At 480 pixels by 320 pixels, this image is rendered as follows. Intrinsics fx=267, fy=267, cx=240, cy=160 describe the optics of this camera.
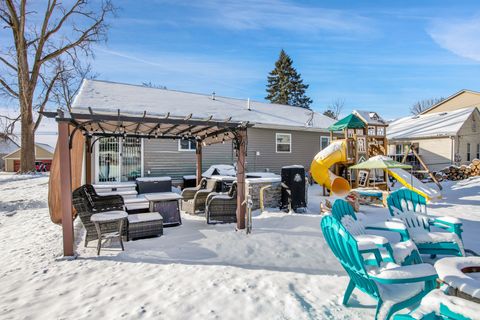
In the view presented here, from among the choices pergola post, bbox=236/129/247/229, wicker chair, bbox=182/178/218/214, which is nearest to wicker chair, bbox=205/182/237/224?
pergola post, bbox=236/129/247/229

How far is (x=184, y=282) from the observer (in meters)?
3.36

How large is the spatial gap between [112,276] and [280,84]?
33.8 meters

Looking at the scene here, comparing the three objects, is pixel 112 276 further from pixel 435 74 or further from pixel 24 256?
pixel 435 74

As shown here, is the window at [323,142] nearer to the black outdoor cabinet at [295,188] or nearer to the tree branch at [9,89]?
the black outdoor cabinet at [295,188]

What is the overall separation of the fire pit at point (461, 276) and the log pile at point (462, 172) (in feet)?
48.7

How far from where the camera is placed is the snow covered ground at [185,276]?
276cm

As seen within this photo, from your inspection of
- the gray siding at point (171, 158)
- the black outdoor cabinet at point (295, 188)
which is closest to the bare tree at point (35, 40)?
the gray siding at point (171, 158)

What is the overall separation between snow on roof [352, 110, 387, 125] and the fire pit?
10264mm

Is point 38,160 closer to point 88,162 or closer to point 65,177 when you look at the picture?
point 88,162

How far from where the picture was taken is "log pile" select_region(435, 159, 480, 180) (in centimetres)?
1373

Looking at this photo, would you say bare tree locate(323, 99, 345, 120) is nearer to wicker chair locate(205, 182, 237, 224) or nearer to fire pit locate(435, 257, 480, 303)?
wicker chair locate(205, 182, 237, 224)

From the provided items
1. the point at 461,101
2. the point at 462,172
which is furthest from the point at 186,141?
the point at 461,101

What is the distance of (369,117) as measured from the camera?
11.9 m

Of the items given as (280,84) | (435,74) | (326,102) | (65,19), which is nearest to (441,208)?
(435,74)
